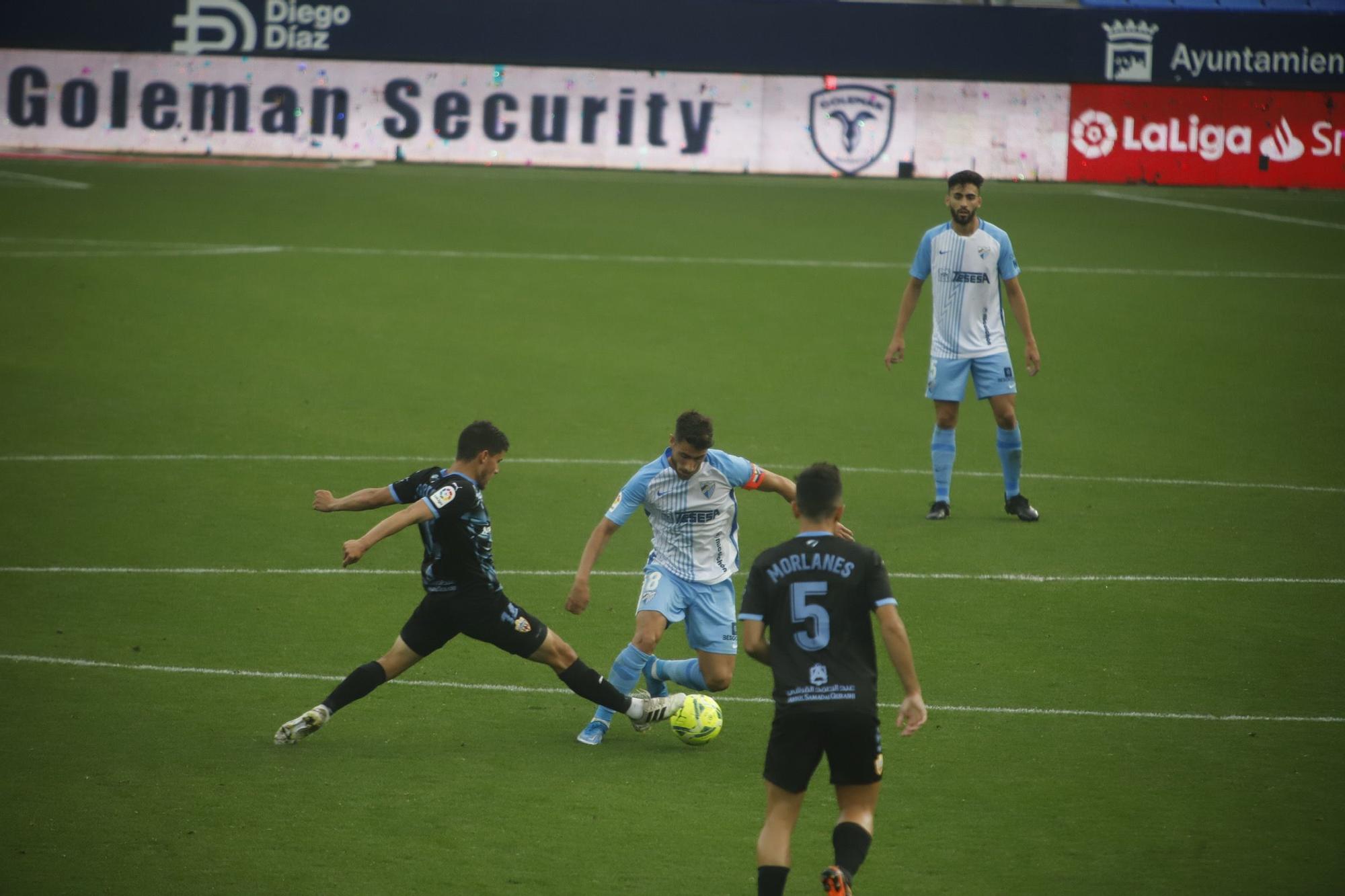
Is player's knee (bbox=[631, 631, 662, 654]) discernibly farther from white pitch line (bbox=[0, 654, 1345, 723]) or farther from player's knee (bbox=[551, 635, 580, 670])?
white pitch line (bbox=[0, 654, 1345, 723])

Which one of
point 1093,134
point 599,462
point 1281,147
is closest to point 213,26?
point 1093,134

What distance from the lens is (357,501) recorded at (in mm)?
7492

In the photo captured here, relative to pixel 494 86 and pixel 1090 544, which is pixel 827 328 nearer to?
pixel 1090 544

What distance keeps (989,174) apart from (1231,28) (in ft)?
19.4

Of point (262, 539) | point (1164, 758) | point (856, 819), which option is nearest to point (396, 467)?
point (262, 539)

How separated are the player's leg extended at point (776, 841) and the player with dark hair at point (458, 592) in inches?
79.3

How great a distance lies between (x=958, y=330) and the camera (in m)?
12.2

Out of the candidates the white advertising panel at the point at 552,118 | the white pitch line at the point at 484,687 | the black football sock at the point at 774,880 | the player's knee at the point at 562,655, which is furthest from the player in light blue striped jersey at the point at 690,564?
the white advertising panel at the point at 552,118

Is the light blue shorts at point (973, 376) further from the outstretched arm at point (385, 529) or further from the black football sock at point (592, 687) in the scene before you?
the outstretched arm at point (385, 529)

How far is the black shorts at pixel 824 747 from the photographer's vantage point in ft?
18.7

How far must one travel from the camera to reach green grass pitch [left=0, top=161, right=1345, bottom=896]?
6.75m

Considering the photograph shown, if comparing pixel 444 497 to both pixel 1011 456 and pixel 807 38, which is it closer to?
pixel 1011 456

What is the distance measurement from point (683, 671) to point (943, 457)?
4.75 meters

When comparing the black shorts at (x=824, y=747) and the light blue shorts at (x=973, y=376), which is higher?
the light blue shorts at (x=973, y=376)
